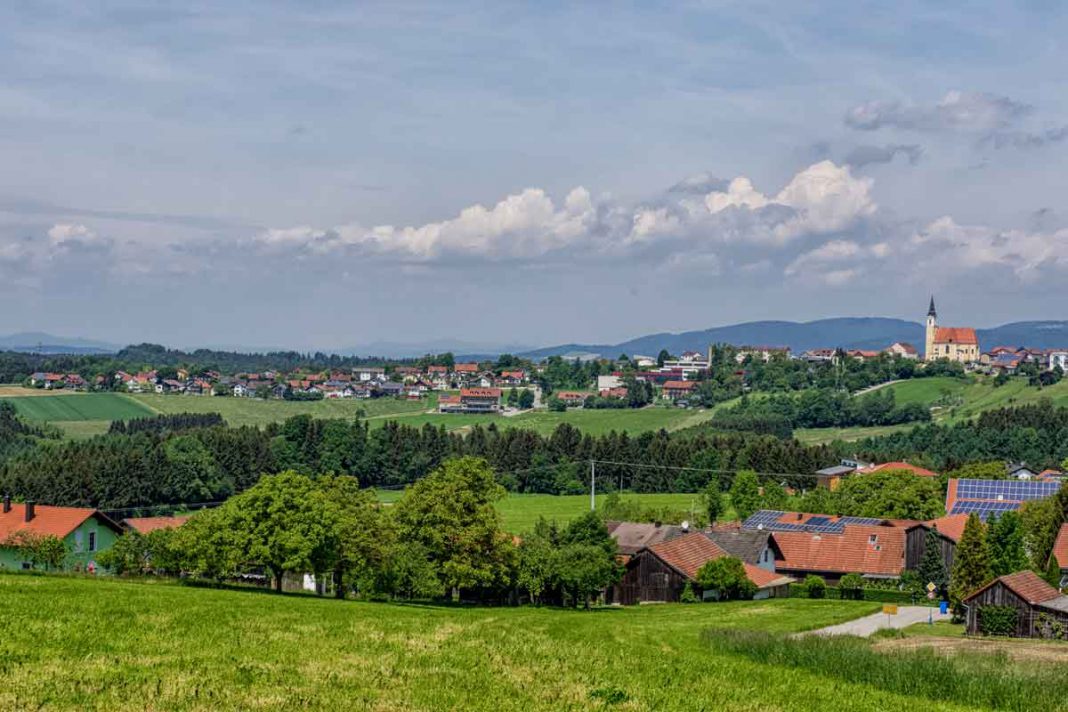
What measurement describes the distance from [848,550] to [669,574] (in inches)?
719

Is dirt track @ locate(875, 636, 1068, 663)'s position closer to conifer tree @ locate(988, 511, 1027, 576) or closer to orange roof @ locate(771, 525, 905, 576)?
conifer tree @ locate(988, 511, 1027, 576)

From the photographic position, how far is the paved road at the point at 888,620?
181 ft

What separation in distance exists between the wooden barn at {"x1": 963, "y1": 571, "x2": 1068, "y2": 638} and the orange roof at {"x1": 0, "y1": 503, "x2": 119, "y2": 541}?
50.0 metres

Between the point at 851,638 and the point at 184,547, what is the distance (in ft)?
97.4

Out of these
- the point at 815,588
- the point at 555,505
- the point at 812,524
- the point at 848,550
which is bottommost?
the point at 555,505

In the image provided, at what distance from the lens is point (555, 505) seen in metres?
135

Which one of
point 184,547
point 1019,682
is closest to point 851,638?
point 1019,682

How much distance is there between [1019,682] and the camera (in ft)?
85.0

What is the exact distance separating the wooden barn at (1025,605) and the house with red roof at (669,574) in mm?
19464

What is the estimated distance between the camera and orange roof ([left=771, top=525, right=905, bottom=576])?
84.5m

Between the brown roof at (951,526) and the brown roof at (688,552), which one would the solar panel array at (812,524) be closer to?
the brown roof at (951,526)

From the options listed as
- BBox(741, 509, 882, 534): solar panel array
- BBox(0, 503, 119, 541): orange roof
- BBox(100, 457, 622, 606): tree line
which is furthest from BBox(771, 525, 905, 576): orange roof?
BBox(0, 503, 119, 541): orange roof

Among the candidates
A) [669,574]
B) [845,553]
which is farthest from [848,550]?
[669,574]

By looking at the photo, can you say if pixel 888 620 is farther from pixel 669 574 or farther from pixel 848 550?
pixel 848 550
